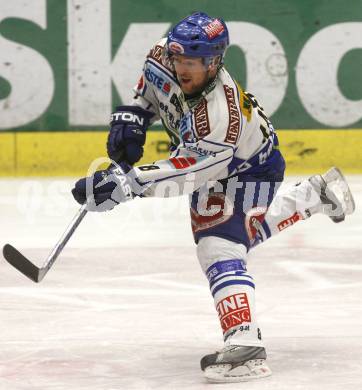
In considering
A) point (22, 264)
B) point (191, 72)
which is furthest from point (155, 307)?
point (191, 72)

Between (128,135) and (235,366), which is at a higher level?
(128,135)

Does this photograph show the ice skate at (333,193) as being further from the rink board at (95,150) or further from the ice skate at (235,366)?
the rink board at (95,150)

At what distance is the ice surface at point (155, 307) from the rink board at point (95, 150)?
198 centimetres

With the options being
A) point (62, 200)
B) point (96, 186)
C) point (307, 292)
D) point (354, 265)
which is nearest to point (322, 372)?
point (96, 186)

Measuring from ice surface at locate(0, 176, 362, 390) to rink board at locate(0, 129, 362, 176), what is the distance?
198 cm

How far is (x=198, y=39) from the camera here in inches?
158

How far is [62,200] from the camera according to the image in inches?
330

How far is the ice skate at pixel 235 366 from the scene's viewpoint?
159 inches

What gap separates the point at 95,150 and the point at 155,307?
15.3 ft

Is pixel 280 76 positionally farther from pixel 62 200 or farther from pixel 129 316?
pixel 129 316

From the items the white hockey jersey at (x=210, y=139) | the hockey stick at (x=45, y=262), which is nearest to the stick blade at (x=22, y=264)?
the hockey stick at (x=45, y=262)

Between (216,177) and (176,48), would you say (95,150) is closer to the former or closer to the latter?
(216,177)

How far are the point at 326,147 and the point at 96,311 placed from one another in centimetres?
491

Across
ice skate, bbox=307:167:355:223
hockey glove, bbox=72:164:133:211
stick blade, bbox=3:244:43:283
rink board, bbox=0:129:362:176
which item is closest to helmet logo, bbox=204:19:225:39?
hockey glove, bbox=72:164:133:211
